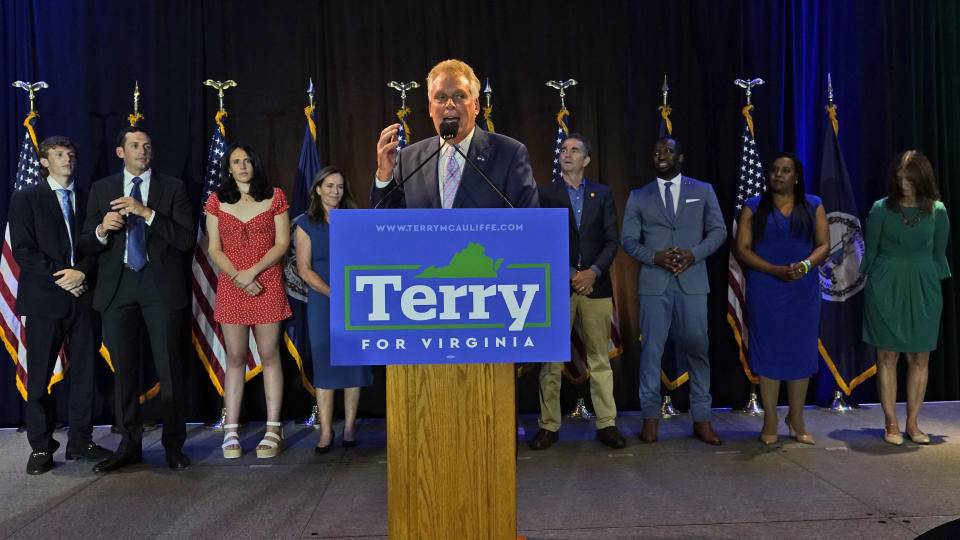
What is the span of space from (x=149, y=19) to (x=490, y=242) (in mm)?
4264

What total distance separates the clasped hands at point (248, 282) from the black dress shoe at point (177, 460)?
0.91 m

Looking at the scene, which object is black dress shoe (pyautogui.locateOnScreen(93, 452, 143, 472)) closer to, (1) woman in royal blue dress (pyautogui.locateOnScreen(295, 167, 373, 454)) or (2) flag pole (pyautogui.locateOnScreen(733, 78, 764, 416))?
(1) woman in royal blue dress (pyautogui.locateOnScreen(295, 167, 373, 454))

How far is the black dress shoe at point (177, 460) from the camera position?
3801mm

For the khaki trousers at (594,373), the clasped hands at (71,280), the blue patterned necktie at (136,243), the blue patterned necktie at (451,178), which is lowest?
the khaki trousers at (594,373)

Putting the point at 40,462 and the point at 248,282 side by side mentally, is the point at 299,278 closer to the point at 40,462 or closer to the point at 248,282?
the point at 248,282

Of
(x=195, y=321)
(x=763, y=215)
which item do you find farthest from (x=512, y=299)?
(x=195, y=321)

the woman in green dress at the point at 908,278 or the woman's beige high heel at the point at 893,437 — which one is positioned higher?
the woman in green dress at the point at 908,278

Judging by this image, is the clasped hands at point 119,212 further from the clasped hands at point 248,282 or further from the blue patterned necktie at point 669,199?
the blue patterned necktie at point 669,199

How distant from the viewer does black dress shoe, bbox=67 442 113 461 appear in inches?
157

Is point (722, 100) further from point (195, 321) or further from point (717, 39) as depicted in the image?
point (195, 321)

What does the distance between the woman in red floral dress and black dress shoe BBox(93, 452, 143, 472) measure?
18.2 inches

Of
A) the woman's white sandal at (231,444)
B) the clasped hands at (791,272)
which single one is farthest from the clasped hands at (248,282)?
the clasped hands at (791,272)

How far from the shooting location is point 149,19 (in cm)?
495

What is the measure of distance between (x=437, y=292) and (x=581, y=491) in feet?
6.31
